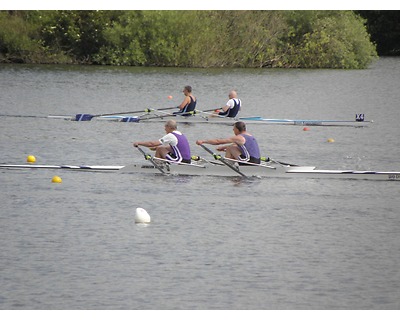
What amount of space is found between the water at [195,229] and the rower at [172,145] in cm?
45

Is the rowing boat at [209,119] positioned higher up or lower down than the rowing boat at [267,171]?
lower down

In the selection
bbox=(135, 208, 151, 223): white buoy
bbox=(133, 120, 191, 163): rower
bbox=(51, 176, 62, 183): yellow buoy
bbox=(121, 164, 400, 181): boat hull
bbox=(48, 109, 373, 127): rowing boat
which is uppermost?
bbox=(133, 120, 191, 163): rower

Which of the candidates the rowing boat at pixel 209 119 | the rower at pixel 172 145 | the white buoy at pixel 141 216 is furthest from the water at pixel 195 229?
the rower at pixel 172 145

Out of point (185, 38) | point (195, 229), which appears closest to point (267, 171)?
point (195, 229)

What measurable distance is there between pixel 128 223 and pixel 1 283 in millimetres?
3783

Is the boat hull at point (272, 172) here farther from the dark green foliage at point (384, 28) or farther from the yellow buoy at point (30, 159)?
the dark green foliage at point (384, 28)

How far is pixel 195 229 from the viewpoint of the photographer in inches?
641

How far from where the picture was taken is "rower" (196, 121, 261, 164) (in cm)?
1953

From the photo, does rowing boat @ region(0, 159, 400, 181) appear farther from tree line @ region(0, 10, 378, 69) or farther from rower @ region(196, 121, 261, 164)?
tree line @ region(0, 10, 378, 69)

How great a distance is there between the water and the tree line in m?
26.0

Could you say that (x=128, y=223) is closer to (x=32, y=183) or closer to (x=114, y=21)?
(x=32, y=183)

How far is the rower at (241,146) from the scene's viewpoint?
64.1 feet

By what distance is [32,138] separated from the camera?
27.2 metres

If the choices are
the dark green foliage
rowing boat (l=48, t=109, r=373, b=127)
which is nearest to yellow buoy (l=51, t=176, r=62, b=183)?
rowing boat (l=48, t=109, r=373, b=127)
